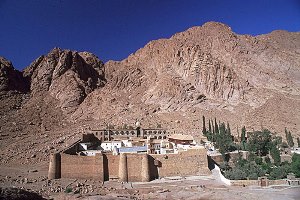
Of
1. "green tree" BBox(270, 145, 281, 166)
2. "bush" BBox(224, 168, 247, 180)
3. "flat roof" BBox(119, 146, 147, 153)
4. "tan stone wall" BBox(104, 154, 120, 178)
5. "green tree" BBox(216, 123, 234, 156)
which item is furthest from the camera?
"green tree" BBox(216, 123, 234, 156)

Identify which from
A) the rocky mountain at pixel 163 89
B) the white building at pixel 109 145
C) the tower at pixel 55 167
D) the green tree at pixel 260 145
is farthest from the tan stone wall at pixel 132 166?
the rocky mountain at pixel 163 89

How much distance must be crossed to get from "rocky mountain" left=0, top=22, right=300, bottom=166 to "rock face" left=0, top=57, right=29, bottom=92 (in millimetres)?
186

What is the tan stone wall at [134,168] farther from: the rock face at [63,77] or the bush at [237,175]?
the rock face at [63,77]

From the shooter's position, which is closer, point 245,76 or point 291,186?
point 291,186

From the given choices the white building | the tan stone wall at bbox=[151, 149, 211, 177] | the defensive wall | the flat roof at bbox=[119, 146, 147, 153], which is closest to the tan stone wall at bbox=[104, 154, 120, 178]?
the defensive wall

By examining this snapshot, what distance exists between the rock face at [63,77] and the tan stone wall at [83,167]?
35072mm

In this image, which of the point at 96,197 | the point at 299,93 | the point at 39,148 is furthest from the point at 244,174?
the point at 299,93

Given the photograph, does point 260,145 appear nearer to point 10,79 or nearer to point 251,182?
point 251,182

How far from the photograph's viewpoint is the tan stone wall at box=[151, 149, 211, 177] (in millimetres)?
26875

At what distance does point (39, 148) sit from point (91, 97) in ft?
83.1

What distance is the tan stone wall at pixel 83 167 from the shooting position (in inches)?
1022

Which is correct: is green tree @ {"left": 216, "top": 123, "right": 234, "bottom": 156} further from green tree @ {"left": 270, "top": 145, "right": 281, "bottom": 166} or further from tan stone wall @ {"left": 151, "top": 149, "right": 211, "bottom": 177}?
tan stone wall @ {"left": 151, "top": 149, "right": 211, "bottom": 177}

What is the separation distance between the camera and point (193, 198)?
21.8m

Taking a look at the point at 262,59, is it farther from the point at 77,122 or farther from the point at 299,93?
the point at 77,122
